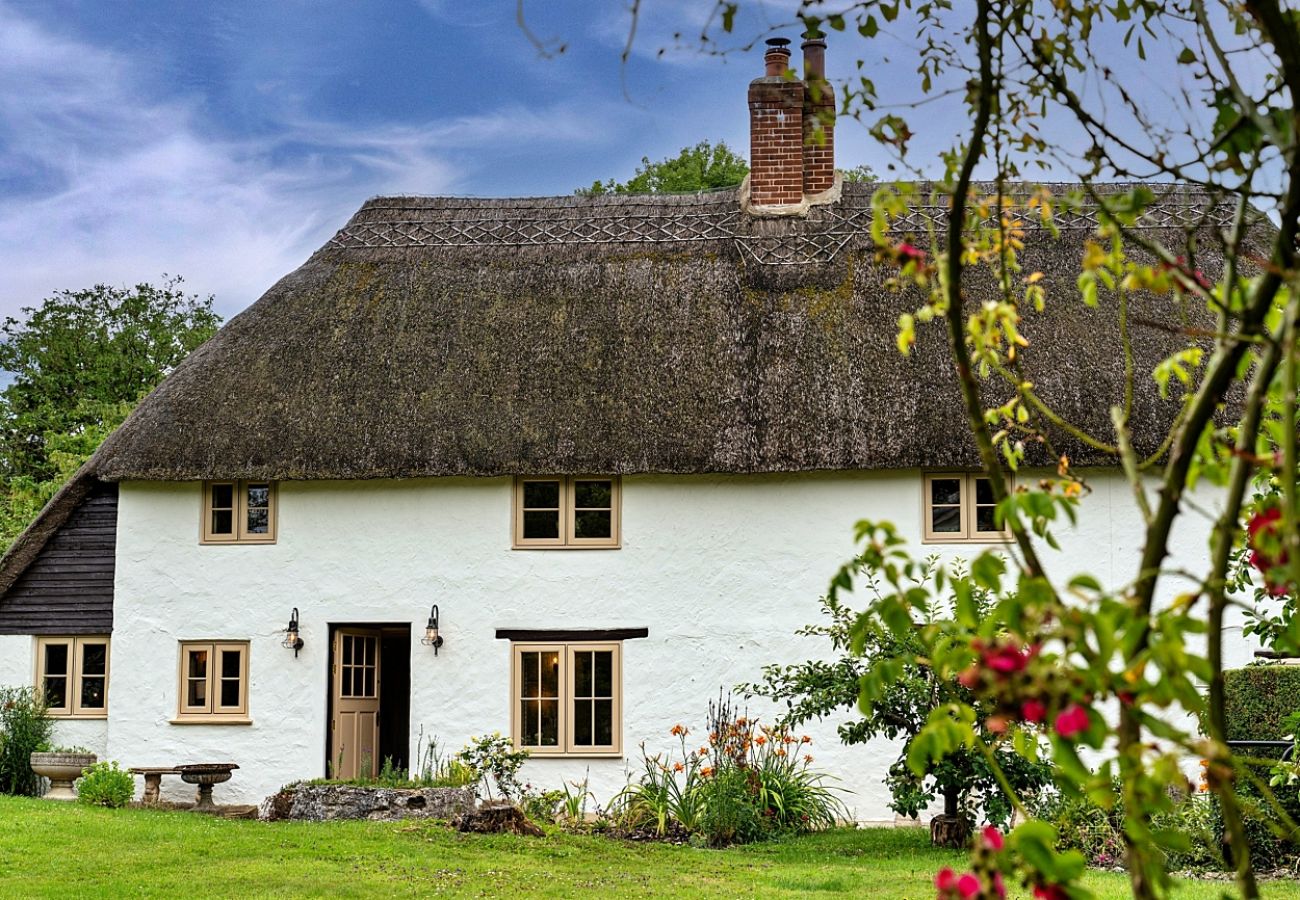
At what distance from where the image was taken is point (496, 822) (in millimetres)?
11688

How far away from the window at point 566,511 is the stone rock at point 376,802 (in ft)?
9.69

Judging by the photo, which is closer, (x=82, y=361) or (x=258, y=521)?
Answer: (x=258, y=521)

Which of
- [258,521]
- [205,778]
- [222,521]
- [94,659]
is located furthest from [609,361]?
[94,659]

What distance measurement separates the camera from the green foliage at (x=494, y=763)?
13.4 metres

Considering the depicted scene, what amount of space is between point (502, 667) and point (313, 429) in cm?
312

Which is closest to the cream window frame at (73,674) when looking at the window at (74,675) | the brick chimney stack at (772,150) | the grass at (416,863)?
the window at (74,675)

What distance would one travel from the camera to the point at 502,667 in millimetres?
14586

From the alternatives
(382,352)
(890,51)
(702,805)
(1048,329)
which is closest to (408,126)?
(382,352)

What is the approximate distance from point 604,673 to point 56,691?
21.5ft

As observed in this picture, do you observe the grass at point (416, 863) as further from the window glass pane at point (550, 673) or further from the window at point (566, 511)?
the window at point (566, 511)

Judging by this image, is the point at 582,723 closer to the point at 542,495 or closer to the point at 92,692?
the point at 542,495

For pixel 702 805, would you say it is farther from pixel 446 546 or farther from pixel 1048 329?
pixel 1048 329

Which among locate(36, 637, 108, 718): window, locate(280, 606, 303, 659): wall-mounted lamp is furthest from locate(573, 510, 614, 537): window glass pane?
locate(36, 637, 108, 718): window

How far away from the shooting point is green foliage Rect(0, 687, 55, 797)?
50.6ft
